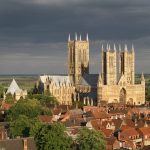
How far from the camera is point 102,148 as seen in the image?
6738 cm

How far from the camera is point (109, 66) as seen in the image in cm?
17050

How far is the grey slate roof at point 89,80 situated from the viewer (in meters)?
166

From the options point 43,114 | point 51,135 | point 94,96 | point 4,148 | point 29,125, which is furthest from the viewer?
point 94,96

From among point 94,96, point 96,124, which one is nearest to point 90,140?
A: point 96,124

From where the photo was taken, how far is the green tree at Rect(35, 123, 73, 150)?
63531 millimetres

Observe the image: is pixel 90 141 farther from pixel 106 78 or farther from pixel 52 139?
pixel 106 78

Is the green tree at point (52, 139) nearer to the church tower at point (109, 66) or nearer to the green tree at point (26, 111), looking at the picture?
the green tree at point (26, 111)

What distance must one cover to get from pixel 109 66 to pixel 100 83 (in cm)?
1171

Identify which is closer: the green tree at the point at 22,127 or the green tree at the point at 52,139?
the green tree at the point at 52,139

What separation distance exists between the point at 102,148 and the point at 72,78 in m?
110

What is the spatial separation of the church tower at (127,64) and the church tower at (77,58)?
1195 cm

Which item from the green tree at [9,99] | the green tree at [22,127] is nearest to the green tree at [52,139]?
the green tree at [22,127]

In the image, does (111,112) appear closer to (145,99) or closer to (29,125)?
(29,125)

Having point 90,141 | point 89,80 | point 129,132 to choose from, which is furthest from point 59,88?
point 90,141
